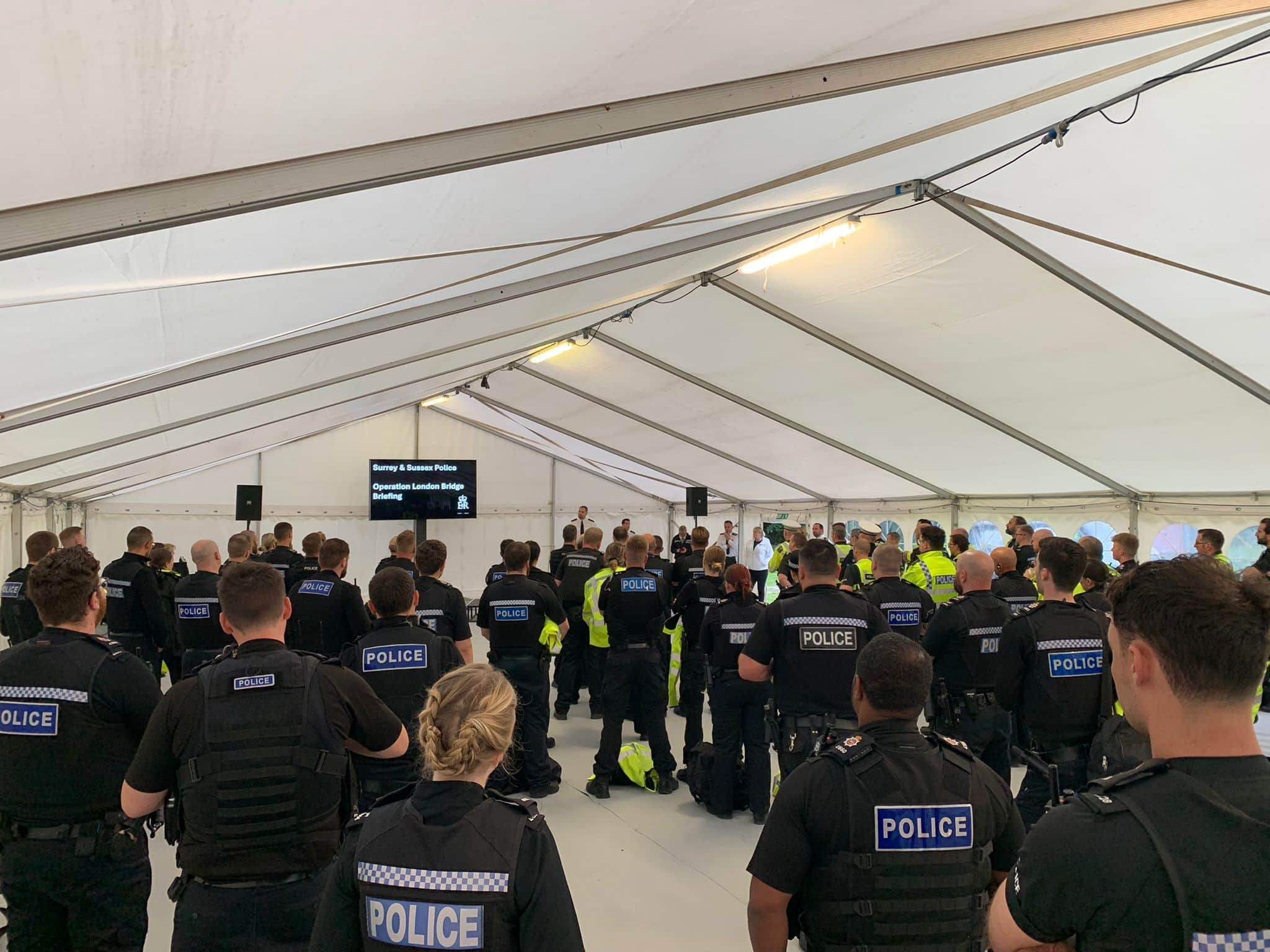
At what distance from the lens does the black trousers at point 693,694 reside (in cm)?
596

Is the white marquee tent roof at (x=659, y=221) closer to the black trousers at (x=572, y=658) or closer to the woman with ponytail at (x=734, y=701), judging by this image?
the woman with ponytail at (x=734, y=701)

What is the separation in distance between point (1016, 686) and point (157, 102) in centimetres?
379

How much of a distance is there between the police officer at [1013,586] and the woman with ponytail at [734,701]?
1975mm

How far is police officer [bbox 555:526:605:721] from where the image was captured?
25.7ft

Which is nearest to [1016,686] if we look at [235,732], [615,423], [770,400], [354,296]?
[235,732]

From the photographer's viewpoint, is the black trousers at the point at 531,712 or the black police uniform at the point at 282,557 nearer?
the black trousers at the point at 531,712

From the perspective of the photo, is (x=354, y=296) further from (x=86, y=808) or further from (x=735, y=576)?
(x=735, y=576)

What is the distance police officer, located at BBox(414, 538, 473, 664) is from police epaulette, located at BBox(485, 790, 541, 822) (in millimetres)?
A: 3307

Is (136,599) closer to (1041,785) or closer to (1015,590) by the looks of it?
(1041,785)

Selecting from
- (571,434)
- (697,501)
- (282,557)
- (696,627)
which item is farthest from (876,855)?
(571,434)

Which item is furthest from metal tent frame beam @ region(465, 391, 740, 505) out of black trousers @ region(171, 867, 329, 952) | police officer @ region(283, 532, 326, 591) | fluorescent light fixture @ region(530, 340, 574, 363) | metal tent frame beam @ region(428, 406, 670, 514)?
black trousers @ region(171, 867, 329, 952)

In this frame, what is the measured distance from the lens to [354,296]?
3.85 metres

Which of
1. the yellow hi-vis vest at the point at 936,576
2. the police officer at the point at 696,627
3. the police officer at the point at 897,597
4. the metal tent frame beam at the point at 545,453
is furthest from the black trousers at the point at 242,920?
the metal tent frame beam at the point at 545,453

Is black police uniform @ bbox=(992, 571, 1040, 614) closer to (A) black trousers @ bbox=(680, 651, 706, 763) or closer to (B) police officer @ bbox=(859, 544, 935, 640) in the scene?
(B) police officer @ bbox=(859, 544, 935, 640)
